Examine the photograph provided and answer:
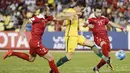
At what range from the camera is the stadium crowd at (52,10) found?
1266 inches

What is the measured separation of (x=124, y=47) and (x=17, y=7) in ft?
28.4

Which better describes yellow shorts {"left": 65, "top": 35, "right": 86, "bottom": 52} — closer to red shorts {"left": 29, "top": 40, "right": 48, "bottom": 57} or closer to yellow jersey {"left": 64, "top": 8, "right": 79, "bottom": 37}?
yellow jersey {"left": 64, "top": 8, "right": 79, "bottom": 37}

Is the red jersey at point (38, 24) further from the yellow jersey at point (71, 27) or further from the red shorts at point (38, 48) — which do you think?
the yellow jersey at point (71, 27)

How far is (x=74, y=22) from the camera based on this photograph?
53.0 feet

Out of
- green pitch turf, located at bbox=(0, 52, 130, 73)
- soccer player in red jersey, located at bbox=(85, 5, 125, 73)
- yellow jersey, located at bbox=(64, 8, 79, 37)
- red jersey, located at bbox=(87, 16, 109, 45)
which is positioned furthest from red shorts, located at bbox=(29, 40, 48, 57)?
red jersey, located at bbox=(87, 16, 109, 45)

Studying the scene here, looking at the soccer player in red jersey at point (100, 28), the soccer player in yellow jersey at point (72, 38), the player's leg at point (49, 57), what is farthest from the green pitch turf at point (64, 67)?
the player's leg at point (49, 57)

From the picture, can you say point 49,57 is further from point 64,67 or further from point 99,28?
point 64,67

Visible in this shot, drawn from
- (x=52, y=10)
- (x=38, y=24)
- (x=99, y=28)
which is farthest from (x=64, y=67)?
(x=52, y=10)

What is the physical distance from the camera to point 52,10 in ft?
107

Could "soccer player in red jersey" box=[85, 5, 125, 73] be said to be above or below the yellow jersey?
below

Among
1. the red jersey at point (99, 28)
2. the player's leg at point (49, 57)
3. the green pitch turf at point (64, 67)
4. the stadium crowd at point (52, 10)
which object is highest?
the player's leg at point (49, 57)

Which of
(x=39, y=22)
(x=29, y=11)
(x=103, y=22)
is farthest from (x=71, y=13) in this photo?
(x=29, y=11)

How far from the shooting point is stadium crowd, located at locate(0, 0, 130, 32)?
32156 millimetres

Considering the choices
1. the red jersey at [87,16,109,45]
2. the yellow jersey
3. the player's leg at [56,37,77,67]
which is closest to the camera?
the player's leg at [56,37,77,67]
